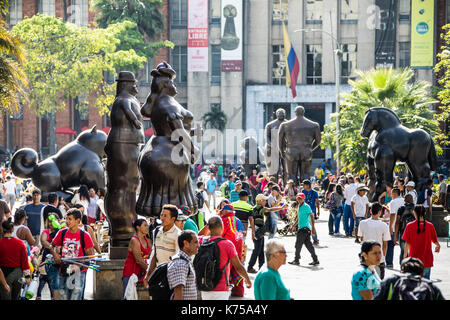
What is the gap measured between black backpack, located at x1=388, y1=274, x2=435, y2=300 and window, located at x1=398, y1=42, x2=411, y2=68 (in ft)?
149

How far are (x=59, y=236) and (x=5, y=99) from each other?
6.45 metres

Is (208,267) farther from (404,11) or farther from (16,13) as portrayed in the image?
(16,13)

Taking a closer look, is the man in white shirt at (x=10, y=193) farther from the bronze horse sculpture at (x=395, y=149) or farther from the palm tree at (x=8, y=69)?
the bronze horse sculpture at (x=395, y=149)

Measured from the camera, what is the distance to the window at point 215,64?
51906mm

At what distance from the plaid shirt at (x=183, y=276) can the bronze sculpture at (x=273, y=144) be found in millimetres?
18580

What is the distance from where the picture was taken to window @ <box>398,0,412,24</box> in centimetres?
4988

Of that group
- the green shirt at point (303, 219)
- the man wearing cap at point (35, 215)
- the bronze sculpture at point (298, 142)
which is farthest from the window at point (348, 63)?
the man wearing cap at point (35, 215)

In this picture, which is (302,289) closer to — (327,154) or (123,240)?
(123,240)

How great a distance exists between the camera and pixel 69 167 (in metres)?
20.0

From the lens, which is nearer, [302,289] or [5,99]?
[302,289]

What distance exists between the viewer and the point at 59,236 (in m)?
10.2

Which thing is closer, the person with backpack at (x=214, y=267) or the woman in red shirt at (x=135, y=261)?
the person with backpack at (x=214, y=267)
